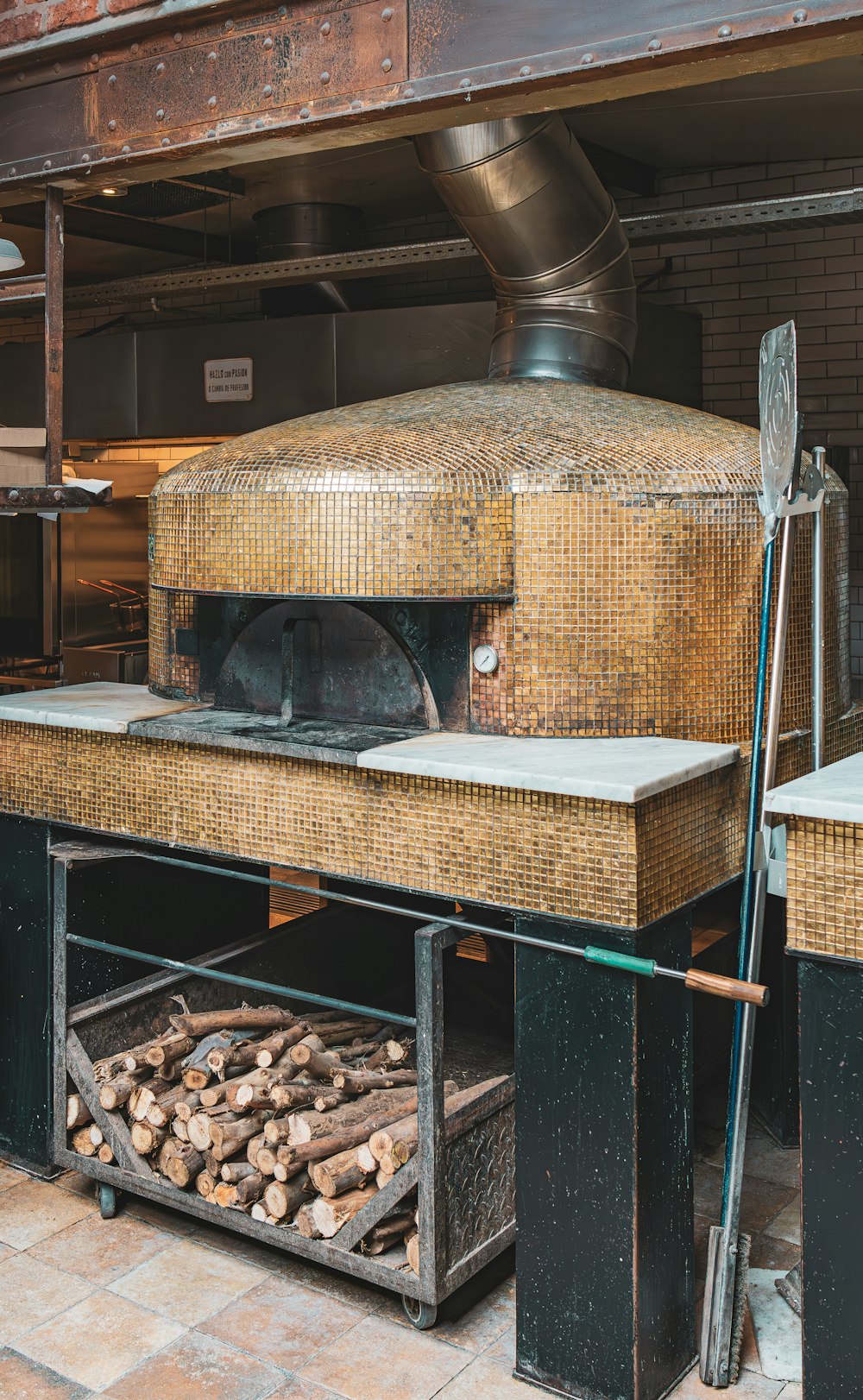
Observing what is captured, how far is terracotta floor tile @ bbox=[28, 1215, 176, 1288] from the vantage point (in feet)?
9.57

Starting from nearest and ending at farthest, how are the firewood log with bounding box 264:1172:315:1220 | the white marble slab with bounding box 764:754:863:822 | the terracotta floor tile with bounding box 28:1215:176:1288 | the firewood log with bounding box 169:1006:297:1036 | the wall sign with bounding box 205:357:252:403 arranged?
the white marble slab with bounding box 764:754:863:822 → the firewood log with bounding box 264:1172:315:1220 → the terracotta floor tile with bounding box 28:1215:176:1288 → the firewood log with bounding box 169:1006:297:1036 → the wall sign with bounding box 205:357:252:403

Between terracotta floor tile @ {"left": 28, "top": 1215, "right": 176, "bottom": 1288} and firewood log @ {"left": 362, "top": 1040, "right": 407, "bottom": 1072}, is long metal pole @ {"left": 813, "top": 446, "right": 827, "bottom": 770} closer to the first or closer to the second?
firewood log @ {"left": 362, "top": 1040, "right": 407, "bottom": 1072}

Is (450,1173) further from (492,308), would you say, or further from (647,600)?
(492,308)

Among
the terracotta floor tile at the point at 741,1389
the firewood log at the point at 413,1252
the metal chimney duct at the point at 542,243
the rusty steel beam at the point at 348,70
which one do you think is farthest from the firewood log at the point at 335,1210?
the rusty steel beam at the point at 348,70

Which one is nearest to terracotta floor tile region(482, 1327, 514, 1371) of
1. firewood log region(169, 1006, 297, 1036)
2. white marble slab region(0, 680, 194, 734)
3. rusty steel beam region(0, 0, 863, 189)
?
firewood log region(169, 1006, 297, 1036)

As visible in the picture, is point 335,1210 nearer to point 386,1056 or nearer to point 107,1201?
point 386,1056

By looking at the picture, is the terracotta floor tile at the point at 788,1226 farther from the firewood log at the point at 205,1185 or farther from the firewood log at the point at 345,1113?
the firewood log at the point at 205,1185

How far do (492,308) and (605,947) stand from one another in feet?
10.1

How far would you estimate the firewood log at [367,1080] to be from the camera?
10.0ft

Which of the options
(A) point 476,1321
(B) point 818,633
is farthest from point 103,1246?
(B) point 818,633

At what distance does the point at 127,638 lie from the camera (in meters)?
6.62

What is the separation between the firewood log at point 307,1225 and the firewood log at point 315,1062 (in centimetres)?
38

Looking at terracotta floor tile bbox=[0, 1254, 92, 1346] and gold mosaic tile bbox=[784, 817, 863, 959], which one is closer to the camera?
gold mosaic tile bbox=[784, 817, 863, 959]

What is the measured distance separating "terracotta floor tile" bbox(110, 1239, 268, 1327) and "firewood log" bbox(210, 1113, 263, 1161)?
0.25 meters
